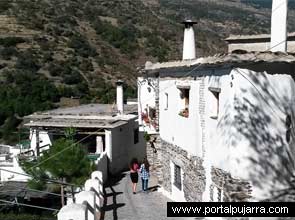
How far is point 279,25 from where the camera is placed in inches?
504

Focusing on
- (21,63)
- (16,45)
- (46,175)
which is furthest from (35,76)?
(46,175)

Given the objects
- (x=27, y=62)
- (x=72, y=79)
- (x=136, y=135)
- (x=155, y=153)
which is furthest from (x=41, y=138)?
(x=27, y=62)

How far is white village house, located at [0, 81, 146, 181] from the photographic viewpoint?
22281 mm

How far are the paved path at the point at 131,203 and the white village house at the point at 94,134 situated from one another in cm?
232

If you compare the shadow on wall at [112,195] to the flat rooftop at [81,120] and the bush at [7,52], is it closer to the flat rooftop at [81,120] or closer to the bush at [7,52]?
the flat rooftop at [81,120]

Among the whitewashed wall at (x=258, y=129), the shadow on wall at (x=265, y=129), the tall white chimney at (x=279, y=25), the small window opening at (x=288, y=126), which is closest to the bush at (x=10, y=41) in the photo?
the tall white chimney at (x=279, y=25)

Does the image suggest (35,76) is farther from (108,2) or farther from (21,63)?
(108,2)

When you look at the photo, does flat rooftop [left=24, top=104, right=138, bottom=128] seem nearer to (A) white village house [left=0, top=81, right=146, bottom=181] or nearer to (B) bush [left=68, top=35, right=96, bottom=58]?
(A) white village house [left=0, top=81, right=146, bottom=181]

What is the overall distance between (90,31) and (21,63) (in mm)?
16382

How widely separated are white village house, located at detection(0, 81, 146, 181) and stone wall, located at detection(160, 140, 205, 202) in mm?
3790

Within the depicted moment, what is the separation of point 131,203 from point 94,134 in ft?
22.5

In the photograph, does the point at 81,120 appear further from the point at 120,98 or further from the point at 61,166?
the point at 61,166

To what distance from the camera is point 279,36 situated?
12812mm

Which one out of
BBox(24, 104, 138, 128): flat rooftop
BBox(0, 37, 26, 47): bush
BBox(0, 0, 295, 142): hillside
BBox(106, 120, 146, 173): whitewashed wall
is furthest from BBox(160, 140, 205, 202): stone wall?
BBox(0, 37, 26, 47): bush
